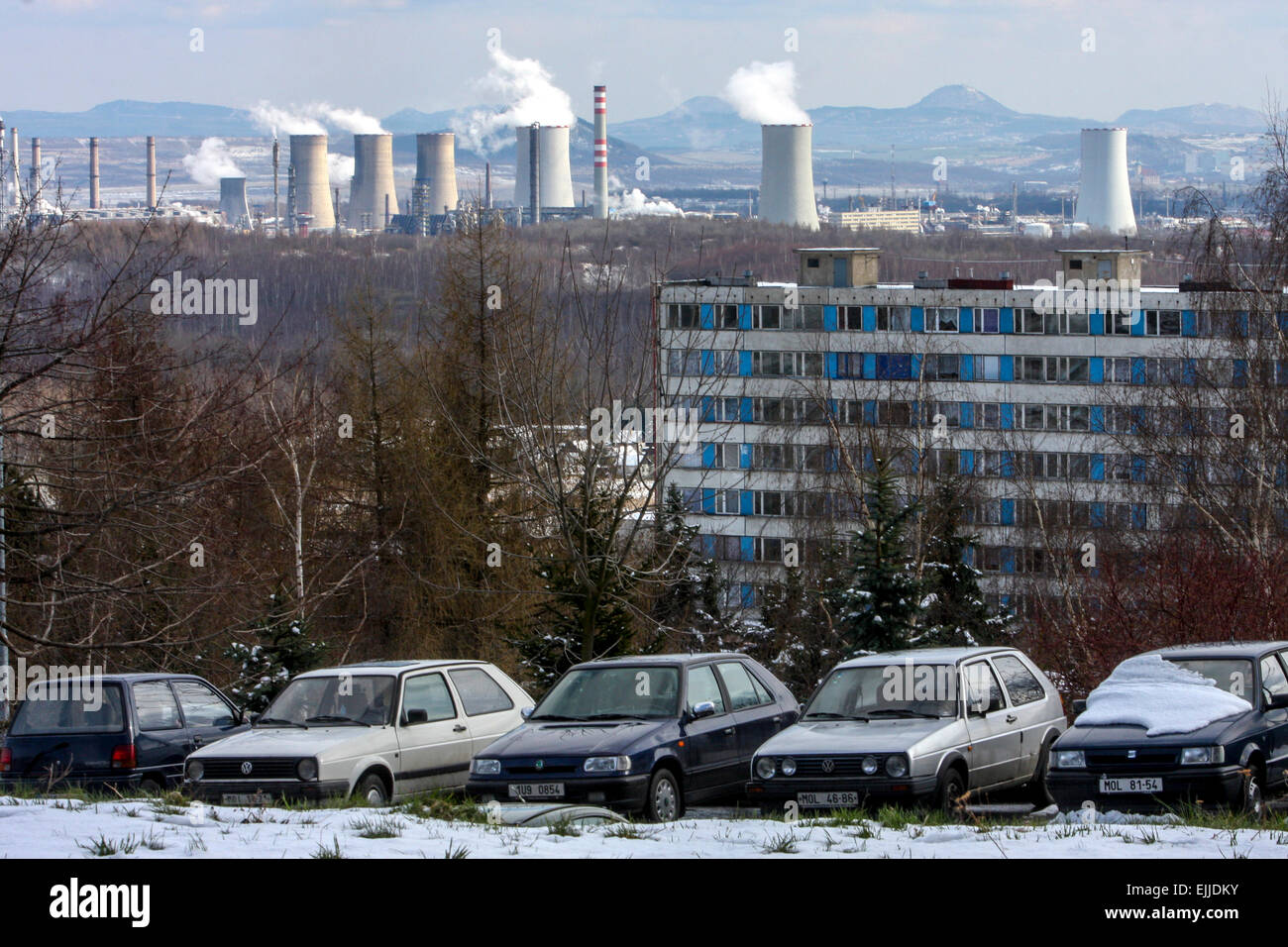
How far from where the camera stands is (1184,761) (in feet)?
32.9

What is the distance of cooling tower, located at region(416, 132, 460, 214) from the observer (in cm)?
19275

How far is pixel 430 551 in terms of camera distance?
3778 centimetres

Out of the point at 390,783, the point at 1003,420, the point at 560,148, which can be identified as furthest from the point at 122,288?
the point at 560,148

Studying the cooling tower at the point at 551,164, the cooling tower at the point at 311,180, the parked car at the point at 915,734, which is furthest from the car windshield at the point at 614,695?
the cooling tower at the point at 311,180

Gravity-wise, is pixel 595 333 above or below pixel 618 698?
above

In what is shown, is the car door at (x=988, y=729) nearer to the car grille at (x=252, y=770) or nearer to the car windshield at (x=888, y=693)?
the car windshield at (x=888, y=693)

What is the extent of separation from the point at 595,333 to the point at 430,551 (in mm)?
19876

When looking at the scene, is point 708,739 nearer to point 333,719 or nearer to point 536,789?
point 536,789

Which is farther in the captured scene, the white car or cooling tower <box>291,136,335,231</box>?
cooling tower <box>291,136,335,231</box>

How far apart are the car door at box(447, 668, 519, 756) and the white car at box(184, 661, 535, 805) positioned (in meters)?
0.01

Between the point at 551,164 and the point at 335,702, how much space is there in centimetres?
18162

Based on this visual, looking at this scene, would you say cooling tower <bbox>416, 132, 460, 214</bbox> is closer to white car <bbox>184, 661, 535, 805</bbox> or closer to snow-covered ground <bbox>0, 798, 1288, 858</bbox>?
white car <bbox>184, 661, 535, 805</bbox>

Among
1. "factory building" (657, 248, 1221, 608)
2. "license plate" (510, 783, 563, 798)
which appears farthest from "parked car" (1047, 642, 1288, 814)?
"factory building" (657, 248, 1221, 608)
